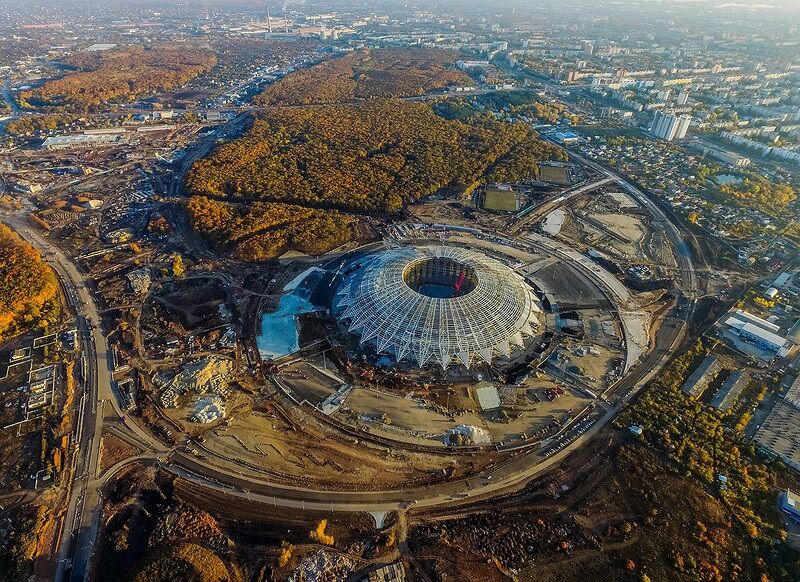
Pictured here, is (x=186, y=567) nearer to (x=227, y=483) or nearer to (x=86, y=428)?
(x=227, y=483)

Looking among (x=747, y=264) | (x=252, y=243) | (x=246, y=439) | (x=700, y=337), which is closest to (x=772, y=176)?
(x=747, y=264)

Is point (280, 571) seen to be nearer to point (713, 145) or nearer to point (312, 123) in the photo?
point (312, 123)

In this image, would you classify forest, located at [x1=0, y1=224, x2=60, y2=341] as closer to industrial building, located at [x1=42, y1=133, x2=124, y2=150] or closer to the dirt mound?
the dirt mound

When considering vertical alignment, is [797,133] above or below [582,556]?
above

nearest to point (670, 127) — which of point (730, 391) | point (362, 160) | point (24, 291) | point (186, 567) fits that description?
point (362, 160)

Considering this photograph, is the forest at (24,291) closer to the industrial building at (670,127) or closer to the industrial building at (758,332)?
the industrial building at (758,332)

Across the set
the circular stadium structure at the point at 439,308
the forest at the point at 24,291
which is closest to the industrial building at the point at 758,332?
the circular stadium structure at the point at 439,308
